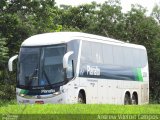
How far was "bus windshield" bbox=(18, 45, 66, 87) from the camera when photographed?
21156mm

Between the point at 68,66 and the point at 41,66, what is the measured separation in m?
1.21

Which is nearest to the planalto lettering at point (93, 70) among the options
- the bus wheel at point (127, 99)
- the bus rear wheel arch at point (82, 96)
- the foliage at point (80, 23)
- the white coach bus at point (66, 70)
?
the white coach bus at point (66, 70)

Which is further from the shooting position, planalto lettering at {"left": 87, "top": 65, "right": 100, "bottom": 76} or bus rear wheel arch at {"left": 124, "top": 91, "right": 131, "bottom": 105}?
bus rear wheel arch at {"left": 124, "top": 91, "right": 131, "bottom": 105}

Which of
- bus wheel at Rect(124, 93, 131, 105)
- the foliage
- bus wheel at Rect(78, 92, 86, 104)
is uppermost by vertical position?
the foliage

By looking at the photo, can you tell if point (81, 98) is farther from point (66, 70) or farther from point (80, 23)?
point (80, 23)

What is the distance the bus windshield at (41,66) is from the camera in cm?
2116

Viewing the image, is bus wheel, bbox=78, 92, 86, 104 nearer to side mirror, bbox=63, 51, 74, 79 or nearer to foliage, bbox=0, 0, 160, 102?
side mirror, bbox=63, 51, 74, 79

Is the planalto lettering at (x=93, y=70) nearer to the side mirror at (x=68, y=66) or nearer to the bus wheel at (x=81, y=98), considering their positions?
the bus wheel at (x=81, y=98)

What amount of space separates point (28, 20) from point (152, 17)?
14.2 metres

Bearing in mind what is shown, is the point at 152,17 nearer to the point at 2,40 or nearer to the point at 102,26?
the point at 102,26

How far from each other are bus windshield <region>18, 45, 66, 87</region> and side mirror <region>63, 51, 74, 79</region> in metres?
0.22

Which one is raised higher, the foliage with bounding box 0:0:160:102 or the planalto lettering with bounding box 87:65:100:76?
the foliage with bounding box 0:0:160:102

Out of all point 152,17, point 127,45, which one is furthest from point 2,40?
point 152,17

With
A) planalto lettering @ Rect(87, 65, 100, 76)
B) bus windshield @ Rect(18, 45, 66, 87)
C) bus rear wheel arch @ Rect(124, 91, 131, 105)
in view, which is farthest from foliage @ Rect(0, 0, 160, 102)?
bus rear wheel arch @ Rect(124, 91, 131, 105)
